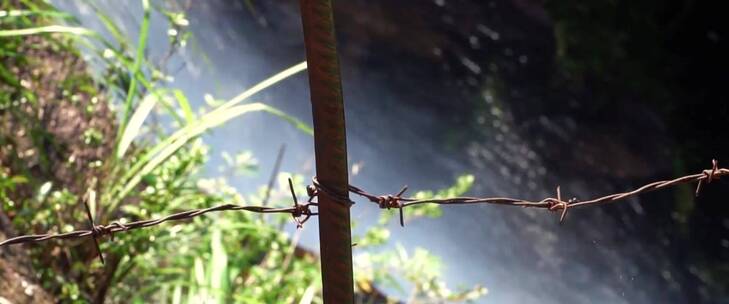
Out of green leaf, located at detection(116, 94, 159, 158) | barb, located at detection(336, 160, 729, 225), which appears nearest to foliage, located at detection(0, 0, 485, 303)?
green leaf, located at detection(116, 94, 159, 158)

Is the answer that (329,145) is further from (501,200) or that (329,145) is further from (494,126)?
(494,126)

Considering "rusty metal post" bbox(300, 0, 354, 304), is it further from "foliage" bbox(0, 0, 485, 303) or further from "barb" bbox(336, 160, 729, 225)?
"foliage" bbox(0, 0, 485, 303)

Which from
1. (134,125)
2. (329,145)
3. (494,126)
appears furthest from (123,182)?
(494,126)

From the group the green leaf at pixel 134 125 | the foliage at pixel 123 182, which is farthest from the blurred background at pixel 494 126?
the green leaf at pixel 134 125

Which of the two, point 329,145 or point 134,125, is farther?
point 134,125

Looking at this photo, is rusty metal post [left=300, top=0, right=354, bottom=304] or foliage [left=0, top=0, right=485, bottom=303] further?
foliage [left=0, top=0, right=485, bottom=303]

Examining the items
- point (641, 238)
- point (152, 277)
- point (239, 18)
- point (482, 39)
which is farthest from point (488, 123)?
point (152, 277)
